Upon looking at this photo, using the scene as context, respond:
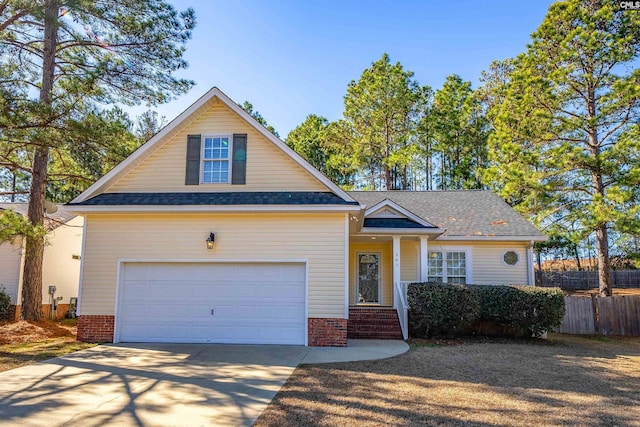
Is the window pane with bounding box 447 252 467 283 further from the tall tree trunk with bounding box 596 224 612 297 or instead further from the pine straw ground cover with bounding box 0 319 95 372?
the pine straw ground cover with bounding box 0 319 95 372

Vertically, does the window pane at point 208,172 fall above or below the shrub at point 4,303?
above

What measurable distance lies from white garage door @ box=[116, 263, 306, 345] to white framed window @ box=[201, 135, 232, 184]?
2.34m

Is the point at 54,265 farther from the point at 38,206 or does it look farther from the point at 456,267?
the point at 456,267

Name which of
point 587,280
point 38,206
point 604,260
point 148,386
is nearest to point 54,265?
point 38,206

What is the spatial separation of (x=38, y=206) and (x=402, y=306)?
1140 cm

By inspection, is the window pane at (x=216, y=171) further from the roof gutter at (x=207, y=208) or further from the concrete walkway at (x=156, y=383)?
the concrete walkway at (x=156, y=383)

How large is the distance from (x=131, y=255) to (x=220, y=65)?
6805 millimetres

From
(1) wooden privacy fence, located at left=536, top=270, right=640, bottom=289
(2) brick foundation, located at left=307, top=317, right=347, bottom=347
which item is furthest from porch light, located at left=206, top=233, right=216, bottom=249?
(1) wooden privacy fence, located at left=536, top=270, right=640, bottom=289

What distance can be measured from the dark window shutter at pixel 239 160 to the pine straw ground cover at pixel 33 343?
5284 millimetres

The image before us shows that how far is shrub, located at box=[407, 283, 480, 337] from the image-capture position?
11.5 metres

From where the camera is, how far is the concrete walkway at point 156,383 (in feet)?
17.6

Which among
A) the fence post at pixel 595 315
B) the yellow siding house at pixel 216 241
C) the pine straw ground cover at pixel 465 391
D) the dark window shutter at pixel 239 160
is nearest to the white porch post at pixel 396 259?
the yellow siding house at pixel 216 241

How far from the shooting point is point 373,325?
12578 millimetres

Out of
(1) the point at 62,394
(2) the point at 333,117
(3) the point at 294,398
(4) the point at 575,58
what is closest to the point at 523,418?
(3) the point at 294,398
